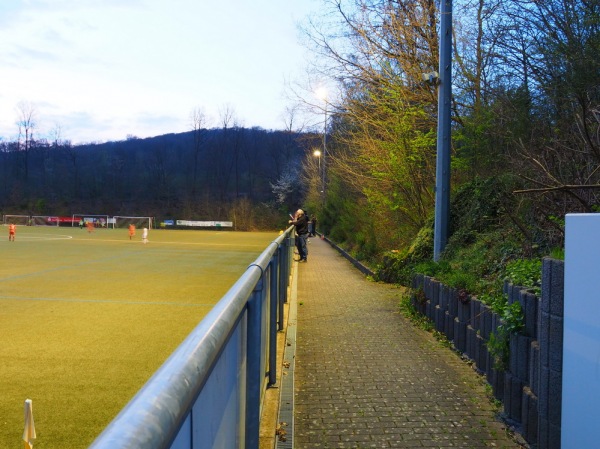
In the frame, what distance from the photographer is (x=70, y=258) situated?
19266mm

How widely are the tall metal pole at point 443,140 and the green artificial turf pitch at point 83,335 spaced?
445 cm

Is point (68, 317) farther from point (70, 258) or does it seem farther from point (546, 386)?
point (70, 258)

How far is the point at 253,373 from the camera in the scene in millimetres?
3014

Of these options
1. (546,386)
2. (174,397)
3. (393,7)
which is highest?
(393,7)

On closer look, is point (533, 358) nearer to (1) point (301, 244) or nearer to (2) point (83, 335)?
(2) point (83, 335)

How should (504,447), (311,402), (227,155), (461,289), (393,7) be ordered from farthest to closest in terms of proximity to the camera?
(227,155) → (393,7) → (461,289) → (311,402) → (504,447)

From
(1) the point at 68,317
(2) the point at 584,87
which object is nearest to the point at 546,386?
(2) the point at 584,87

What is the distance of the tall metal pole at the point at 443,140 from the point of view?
9.64m

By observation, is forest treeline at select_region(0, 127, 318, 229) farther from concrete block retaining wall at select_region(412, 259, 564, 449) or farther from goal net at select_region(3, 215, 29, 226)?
concrete block retaining wall at select_region(412, 259, 564, 449)

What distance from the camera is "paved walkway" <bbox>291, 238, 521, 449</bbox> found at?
162 inches

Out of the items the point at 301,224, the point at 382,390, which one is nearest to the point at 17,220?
the point at 301,224

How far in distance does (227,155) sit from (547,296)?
365 feet

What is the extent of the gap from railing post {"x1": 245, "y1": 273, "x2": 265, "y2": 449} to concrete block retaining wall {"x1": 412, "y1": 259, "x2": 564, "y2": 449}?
6.45 feet

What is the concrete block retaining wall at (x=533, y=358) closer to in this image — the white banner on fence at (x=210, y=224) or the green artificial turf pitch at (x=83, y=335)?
the green artificial turf pitch at (x=83, y=335)
